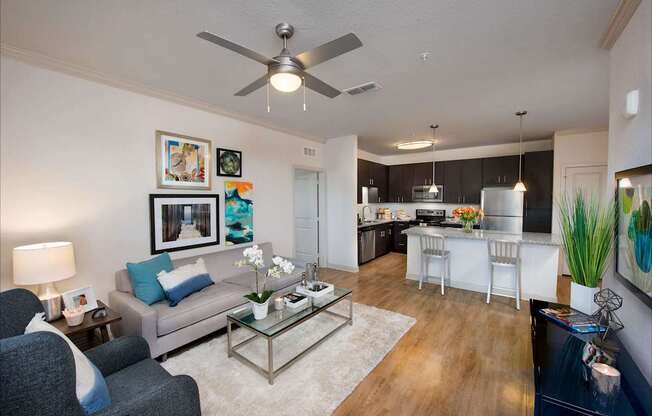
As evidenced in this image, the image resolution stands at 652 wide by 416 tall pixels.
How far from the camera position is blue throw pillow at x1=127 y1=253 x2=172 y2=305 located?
254 cm

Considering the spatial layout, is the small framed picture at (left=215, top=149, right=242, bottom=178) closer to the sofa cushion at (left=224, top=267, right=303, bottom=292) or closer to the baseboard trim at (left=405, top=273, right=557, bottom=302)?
the sofa cushion at (left=224, top=267, right=303, bottom=292)

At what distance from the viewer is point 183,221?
10.7 ft

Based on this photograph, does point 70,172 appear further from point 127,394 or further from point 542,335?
point 542,335

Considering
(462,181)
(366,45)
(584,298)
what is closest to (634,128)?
(584,298)

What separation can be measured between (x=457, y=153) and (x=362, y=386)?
606 cm

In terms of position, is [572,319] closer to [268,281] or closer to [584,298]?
[584,298]

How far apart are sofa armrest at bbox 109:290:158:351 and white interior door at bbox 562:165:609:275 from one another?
6.15 metres

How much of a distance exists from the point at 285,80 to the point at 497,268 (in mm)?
4010

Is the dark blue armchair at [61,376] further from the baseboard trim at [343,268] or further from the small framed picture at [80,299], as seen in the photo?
the baseboard trim at [343,268]

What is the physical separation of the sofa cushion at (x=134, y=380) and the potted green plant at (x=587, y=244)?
A: 9.35ft

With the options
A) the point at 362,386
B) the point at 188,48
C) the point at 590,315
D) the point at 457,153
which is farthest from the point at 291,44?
the point at 457,153

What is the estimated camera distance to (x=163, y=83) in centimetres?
278

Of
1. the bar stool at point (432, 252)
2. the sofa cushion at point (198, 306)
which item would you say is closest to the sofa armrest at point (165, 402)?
the sofa cushion at point (198, 306)

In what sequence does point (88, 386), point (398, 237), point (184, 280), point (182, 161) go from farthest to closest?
point (398, 237), point (182, 161), point (184, 280), point (88, 386)
